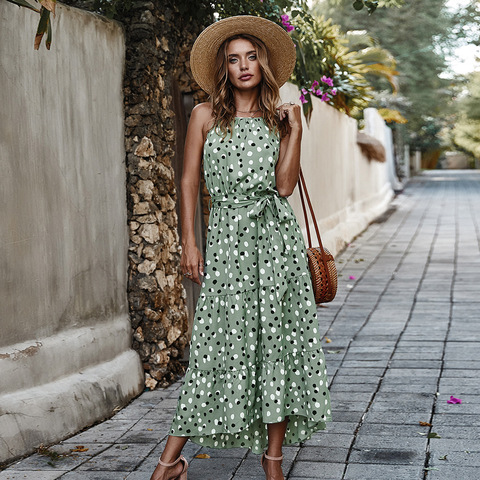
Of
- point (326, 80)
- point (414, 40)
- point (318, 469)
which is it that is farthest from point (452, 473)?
point (414, 40)

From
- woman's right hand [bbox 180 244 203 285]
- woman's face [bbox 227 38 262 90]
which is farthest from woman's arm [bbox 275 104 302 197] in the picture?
woman's right hand [bbox 180 244 203 285]

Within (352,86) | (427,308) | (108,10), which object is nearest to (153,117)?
(108,10)

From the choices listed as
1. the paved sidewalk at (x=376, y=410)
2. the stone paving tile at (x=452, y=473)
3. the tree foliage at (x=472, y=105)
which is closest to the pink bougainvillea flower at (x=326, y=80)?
the paved sidewalk at (x=376, y=410)

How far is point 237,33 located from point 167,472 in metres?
1.88

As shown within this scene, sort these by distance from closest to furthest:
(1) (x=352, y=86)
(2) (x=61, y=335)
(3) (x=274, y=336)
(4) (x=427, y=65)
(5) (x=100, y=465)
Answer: (3) (x=274, y=336), (5) (x=100, y=465), (2) (x=61, y=335), (1) (x=352, y=86), (4) (x=427, y=65)

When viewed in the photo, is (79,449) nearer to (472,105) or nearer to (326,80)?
(326,80)

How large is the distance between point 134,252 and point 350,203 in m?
9.76

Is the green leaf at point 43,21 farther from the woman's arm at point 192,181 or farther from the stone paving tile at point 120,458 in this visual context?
the stone paving tile at point 120,458

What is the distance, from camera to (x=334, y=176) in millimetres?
12523

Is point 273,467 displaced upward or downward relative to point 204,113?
downward

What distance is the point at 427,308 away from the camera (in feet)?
25.5

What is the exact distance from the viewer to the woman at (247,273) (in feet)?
11.3

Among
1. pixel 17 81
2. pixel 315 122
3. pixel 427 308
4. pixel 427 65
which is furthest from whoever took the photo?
pixel 427 65

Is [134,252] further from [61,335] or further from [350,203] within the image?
[350,203]
